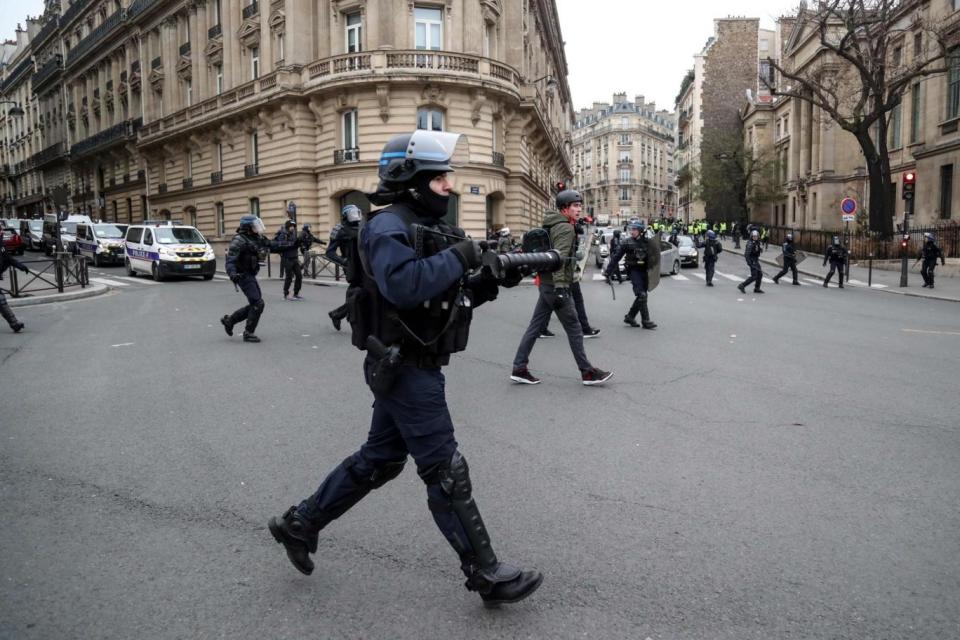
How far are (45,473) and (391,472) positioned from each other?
9.09 ft

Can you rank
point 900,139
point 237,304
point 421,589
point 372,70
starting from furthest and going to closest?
1. point 900,139
2. point 372,70
3. point 237,304
4. point 421,589

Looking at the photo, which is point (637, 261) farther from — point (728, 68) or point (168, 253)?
point (728, 68)

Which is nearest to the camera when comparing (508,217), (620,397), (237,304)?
(620,397)

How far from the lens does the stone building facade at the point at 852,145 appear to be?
33.5m

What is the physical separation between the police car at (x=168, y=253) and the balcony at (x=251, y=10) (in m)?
15.1

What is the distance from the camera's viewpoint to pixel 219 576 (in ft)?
10.7

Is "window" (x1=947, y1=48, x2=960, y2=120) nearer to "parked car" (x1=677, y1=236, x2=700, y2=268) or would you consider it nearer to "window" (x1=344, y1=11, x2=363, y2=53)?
"parked car" (x1=677, y1=236, x2=700, y2=268)

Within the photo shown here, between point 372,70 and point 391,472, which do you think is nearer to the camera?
point 391,472

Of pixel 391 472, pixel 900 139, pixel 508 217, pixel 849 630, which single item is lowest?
pixel 849 630

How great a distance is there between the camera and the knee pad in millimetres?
3191

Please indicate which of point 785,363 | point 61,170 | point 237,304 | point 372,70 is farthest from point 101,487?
point 61,170

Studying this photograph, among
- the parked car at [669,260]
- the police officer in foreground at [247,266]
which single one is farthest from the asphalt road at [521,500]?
the parked car at [669,260]

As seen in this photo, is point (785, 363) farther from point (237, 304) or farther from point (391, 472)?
point (237, 304)

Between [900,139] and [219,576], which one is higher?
[900,139]
